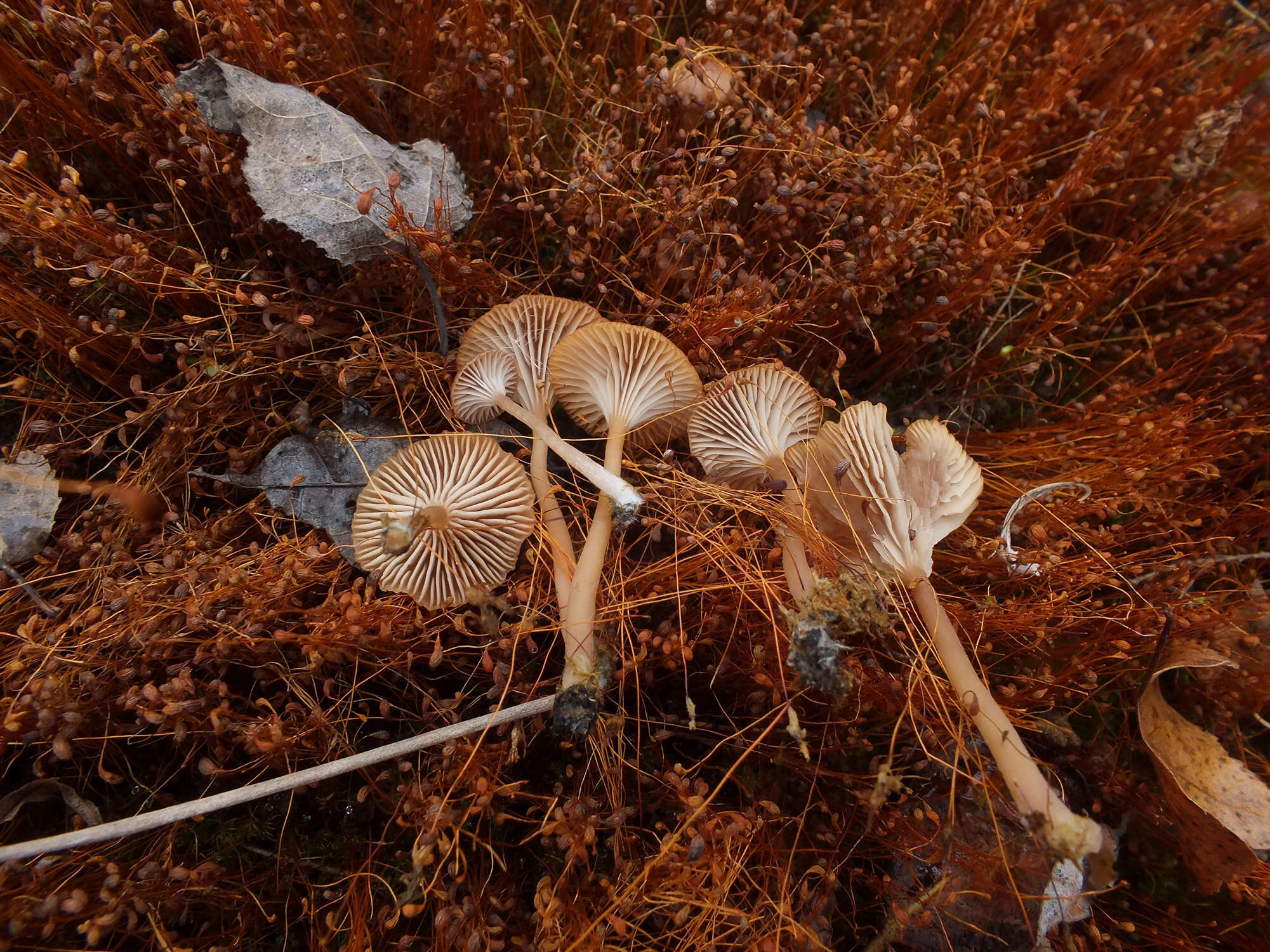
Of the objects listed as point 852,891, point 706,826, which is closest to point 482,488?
point 706,826

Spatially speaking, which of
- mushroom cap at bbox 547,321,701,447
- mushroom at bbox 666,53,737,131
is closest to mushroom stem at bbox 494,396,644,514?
mushroom cap at bbox 547,321,701,447

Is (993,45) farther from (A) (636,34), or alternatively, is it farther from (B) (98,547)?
(B) (98,547)

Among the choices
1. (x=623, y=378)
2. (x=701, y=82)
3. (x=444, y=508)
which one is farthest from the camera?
(x=701, y=82)

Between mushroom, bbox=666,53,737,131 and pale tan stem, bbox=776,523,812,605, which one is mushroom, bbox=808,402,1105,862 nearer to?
pale tan stem, bbox=776,523,812,605

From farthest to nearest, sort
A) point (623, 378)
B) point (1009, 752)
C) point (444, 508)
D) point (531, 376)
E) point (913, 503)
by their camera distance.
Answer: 1. point (531, 376)
2. point (623, 378)
3. point (913, 503)
4. point (444, 508)
5. point (1009, 752)

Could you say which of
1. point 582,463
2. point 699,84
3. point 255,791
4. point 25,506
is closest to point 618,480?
point 582,463

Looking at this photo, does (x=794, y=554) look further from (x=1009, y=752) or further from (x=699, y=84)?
(x=699, y=84)

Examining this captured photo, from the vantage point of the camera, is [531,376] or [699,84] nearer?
[531,376]
